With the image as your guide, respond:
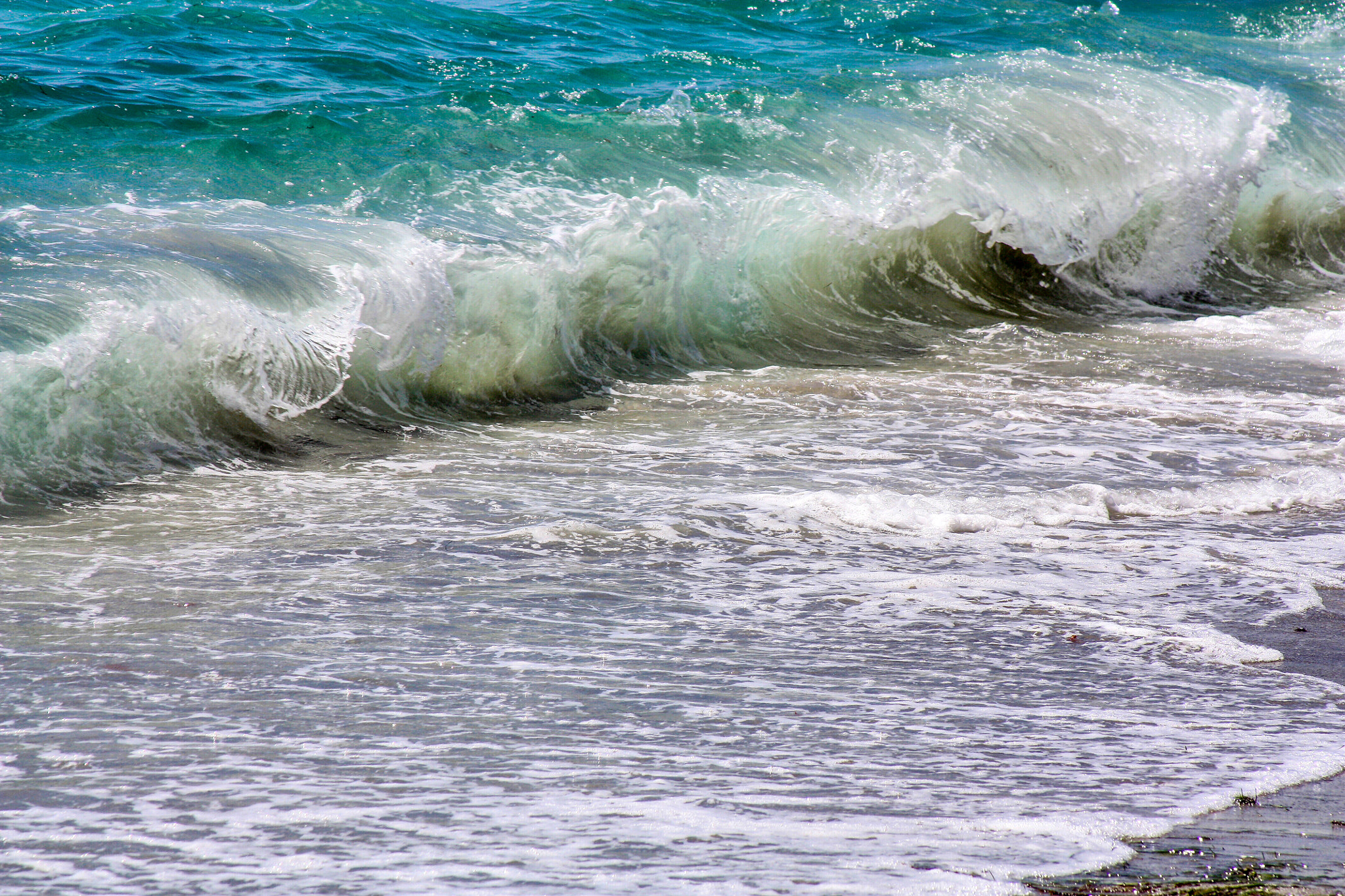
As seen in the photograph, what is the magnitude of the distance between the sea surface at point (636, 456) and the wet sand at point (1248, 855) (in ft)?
0.26

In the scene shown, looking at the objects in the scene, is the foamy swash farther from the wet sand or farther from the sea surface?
the wet sand

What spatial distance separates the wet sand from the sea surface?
0.08m

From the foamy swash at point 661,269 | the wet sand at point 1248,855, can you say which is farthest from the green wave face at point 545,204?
the wet sand at point 1248,855

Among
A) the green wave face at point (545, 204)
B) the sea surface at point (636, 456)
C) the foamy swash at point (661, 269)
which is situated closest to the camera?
the sea surface at point (636, 456)

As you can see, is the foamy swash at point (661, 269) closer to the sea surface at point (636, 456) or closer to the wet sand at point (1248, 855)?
the sea surface at point (636, 456)

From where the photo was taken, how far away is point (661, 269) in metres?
6.91

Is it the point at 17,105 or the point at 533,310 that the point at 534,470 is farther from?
the point at 17,105

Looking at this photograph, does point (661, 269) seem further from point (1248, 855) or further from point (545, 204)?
point (1248, 855)

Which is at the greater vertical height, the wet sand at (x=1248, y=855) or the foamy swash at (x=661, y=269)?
the foamy swash at (x=661, y=269)

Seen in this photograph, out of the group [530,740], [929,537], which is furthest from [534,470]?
[530,740]

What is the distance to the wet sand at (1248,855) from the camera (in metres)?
1.92

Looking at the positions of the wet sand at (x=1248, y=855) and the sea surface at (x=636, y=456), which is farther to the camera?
the sea surface at (x=636, y=456)

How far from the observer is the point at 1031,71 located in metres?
10.1

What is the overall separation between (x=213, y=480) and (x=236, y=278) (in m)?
1.30
